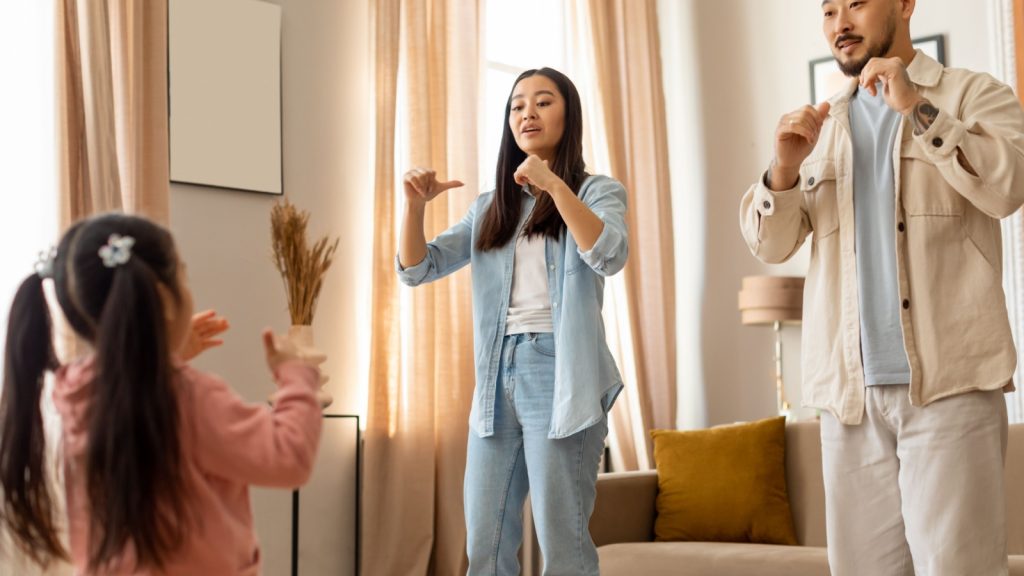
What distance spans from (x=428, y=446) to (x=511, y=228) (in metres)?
1.87

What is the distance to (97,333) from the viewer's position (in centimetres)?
150

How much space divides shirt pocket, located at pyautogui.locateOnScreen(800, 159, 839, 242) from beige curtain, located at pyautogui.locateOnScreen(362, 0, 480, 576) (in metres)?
2.17

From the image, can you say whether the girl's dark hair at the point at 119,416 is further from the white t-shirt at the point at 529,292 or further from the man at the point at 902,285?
the man at the point at 902,285

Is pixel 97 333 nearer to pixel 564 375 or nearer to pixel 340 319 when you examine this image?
pixel 564 375

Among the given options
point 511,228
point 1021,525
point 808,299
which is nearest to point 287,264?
point 511,228

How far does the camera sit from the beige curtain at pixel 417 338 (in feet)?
13.8

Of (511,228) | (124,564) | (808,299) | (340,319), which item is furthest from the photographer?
(340,319)

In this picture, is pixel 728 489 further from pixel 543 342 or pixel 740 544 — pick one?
pixel 543 342

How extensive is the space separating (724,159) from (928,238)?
3589 millimetres

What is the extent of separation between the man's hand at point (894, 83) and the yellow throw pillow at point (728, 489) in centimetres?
213

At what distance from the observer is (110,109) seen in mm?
3414

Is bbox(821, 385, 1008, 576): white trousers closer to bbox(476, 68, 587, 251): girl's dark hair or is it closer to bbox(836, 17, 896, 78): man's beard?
bbox(836, 17, 896, 78): man's beard

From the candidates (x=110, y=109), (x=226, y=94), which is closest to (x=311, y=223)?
(x=226, y=94)

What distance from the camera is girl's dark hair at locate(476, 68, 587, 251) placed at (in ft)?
8.35
